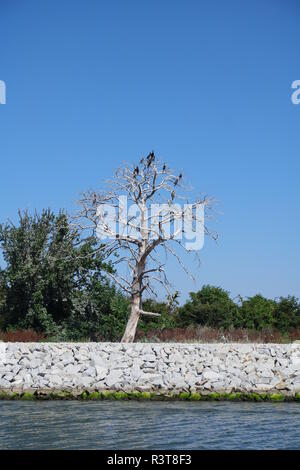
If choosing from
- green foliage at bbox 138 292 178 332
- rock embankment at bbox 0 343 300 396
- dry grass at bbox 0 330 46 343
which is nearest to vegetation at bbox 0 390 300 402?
rock embankment at bbox 0 343 300 396

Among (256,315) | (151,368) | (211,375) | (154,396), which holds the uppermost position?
(256,315)

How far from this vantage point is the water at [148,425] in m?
10.7

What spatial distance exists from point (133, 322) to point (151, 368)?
352cm

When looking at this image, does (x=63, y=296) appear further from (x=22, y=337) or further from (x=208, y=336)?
(x=208, y=336)

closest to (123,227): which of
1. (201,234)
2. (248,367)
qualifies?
(201,234)

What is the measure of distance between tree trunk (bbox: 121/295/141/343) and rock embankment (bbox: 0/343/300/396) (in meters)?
2.65

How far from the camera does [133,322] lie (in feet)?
65.3

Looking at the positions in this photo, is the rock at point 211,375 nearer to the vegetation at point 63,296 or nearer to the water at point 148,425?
the water at point 148,425

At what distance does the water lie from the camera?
35.0 feet

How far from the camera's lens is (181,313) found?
25969 mm

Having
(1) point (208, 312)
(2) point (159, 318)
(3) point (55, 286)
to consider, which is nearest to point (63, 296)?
(3) point (55, 286)

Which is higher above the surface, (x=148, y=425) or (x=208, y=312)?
(x=208, y=312)

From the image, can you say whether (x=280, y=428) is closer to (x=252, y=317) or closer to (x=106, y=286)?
(x=106, y=286)

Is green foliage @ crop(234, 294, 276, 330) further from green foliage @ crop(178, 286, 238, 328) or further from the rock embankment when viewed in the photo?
the rock embankment
